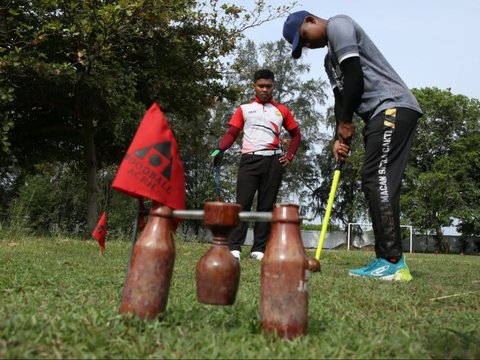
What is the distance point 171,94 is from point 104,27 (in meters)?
3.44

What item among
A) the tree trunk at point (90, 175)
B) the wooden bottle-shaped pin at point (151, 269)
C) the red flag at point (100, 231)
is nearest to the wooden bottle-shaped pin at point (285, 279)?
the wooden bottle-shaped pin at point (151, 269)

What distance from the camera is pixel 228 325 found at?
81.6 inches

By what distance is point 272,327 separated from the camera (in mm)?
1854

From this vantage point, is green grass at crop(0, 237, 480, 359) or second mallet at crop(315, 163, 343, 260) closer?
green grass at crop(0, 237, 480, 359)

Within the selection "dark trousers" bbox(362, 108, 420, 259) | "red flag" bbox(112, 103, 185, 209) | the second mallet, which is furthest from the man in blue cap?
"red flag" bbox(112, 103, 185, 209)

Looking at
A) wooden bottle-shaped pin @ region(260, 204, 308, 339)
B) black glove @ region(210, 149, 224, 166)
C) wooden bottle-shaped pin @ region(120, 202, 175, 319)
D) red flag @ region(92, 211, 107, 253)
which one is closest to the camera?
wooden bottle-shaped pin @ region(260, 204, 308, 339)

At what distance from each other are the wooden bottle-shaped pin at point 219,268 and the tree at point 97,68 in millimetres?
8857

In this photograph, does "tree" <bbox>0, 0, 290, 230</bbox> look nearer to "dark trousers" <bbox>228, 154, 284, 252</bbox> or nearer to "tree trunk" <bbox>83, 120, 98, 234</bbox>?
"tree trunk" <bbox>83, 120, 98, 234</bbox>

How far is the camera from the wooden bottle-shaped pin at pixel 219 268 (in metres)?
1.90

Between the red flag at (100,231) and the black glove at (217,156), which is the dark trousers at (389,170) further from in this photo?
the red flag at (100,231)

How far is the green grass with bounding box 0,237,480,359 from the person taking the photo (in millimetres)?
1710

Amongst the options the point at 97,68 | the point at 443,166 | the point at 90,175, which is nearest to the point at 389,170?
the point at 97,68

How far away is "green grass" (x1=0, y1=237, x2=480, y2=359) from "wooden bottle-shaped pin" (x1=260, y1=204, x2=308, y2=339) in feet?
0.22

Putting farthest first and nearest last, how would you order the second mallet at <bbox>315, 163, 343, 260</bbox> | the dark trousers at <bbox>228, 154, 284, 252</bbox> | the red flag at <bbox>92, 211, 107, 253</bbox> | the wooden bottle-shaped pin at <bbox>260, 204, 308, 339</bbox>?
the dark trousers at <bbox>228, 154, 284, 252</bbox> < the red flag at <bbox>92, 211, 107, 253</bbox> < the second mallet at <bbox>315, 163, 343, 260</bbox> < the wooden bottle-shaped pin at <bbox>260, 204, 308, 339</bbox>
